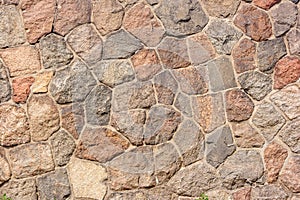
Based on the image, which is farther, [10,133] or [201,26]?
[201,26]

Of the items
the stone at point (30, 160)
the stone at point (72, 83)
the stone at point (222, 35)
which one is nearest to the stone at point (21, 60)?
the stone at point (72, 83)

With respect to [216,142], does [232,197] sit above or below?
below

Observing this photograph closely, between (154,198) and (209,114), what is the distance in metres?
0.79

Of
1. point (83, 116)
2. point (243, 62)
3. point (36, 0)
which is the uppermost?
point (36, 0)

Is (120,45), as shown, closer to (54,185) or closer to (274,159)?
(54,185)

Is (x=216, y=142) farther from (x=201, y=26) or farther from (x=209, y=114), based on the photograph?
(x=201, y=26)

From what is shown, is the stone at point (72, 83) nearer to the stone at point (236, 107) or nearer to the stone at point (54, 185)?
the stone at point (54, 185)

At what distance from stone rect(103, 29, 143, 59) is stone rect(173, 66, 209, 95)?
38cm

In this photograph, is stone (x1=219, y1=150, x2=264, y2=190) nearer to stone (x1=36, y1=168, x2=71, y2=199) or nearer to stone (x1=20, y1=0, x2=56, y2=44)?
stone (x1=36, y1=168, x2=71, y2=199)

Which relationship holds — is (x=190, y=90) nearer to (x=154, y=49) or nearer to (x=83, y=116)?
(x=154, y=49)

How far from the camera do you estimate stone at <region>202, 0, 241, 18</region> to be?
413 centimetres

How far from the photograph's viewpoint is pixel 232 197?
4.03m

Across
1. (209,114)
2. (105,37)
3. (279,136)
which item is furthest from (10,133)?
(279,136)

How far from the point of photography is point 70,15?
3.99 meters
